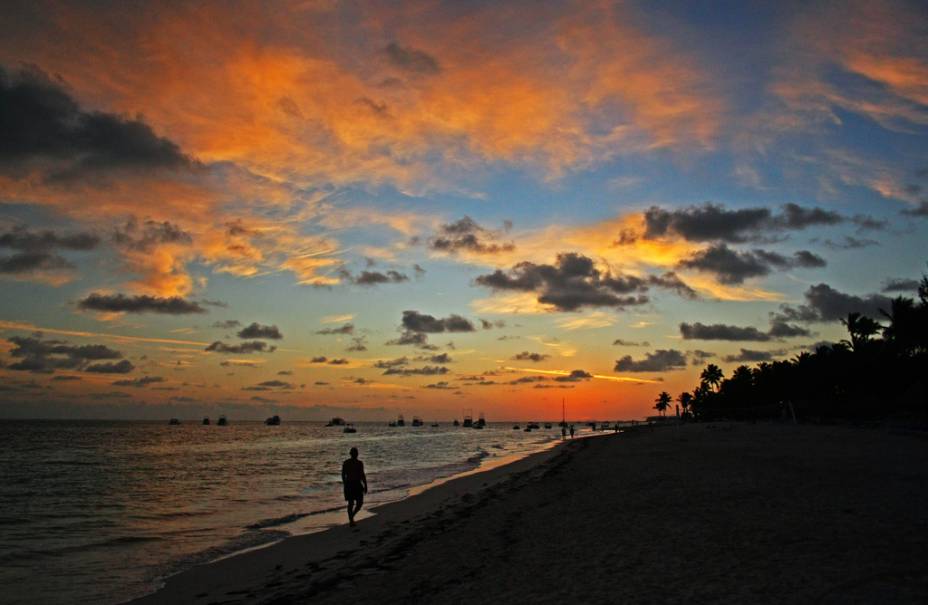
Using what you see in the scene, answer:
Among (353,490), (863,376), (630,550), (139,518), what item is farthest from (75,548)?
(863,376)

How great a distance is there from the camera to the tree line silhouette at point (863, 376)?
6556 cm

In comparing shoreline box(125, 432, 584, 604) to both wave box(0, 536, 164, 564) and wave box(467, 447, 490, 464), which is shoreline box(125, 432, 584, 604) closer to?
wave box(0, 536, 164, 564)

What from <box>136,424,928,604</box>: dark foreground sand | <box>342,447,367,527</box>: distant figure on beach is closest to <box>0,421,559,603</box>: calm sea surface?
<box>342,447,367,527</box>: distant figure on beach

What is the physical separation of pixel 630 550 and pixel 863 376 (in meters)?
91.1

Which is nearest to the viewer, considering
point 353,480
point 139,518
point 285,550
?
point 285,550

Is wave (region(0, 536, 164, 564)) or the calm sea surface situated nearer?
the calm sea surface

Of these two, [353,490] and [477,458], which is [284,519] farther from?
[477,458]

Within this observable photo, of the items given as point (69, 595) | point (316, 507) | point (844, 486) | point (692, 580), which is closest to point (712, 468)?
point (844, 486)

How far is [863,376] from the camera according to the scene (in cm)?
8588

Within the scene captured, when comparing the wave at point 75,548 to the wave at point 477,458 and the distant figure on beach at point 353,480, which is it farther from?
the wave at point 477,458

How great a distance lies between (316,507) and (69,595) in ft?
45.1

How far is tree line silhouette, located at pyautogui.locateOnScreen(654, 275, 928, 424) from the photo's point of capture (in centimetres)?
6556

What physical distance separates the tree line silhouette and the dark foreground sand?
4292 cm

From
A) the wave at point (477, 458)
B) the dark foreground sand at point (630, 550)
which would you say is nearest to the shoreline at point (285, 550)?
the dark foreground sand at point (630, 550)
